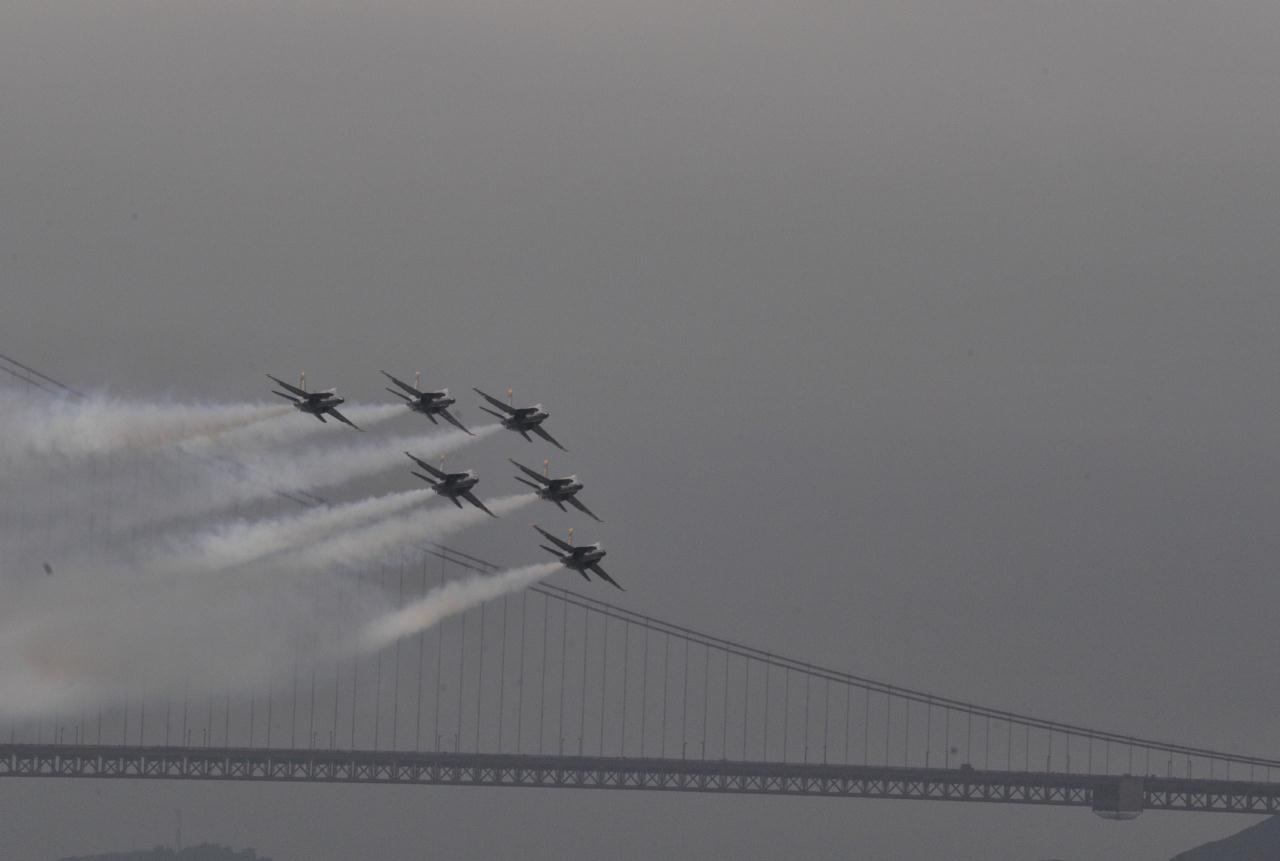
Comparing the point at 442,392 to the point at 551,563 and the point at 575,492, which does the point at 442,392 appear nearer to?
the point at 575,492

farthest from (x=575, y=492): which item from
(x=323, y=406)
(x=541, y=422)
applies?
(x=323, y=406)

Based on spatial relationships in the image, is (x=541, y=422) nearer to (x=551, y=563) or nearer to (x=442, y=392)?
(x=442, y=392)

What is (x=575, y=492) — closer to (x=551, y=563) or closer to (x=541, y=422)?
(x=541, y=422)

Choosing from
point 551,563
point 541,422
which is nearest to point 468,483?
point 541,422

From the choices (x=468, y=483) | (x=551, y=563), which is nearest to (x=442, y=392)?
(x=468, y=483)

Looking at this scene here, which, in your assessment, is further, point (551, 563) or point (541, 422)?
point (551, 563)

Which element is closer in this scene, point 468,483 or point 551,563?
point 468,483
